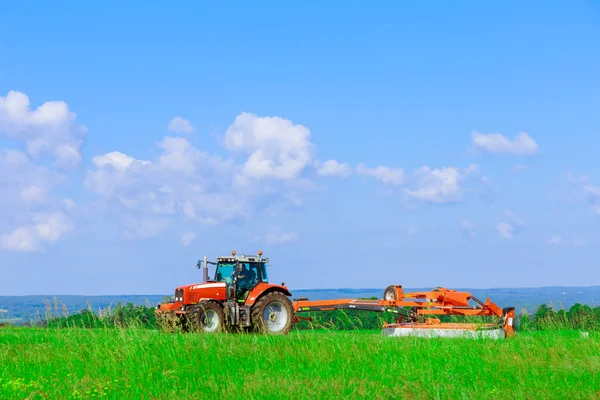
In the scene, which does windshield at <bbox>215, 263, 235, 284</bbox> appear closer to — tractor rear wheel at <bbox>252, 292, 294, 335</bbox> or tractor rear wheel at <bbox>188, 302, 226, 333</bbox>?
tractor rear wheel at <bbox>188, 302, 226, 333</bbox>

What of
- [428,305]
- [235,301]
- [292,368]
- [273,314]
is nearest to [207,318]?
[235,301]

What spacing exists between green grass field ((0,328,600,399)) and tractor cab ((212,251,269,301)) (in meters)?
7.29

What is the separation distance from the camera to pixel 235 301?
72.2 ft

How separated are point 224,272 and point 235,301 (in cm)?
104

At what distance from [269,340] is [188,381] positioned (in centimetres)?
425

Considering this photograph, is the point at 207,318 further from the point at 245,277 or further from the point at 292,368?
the point at 292,368

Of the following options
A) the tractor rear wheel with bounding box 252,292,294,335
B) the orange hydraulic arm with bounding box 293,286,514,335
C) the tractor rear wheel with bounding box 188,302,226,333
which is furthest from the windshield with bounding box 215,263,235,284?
the orange hydraulic arm with bounding box 293,286,514,335

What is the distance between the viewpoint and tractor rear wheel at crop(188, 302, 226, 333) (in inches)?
→ 831

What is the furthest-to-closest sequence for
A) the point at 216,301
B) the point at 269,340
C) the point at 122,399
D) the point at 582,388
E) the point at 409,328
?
the point at 216,301, the point at 409,328, the point at 269,340, the point at 582,388, the point at 122,399

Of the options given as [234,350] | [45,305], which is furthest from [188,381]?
[45,305]

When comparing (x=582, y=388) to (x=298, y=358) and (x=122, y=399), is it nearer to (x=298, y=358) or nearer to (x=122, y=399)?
(x=298, y=358)

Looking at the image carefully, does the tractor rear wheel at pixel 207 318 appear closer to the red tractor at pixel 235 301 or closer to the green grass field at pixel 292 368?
the red tractor at pixel 235 301

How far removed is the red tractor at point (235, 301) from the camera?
2161cm

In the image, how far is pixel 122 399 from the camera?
31.0 ft
